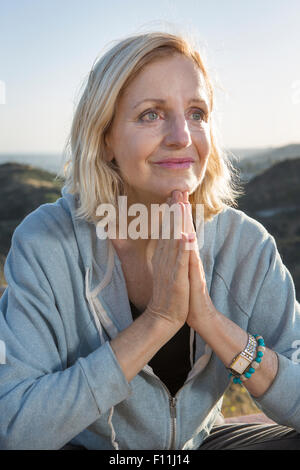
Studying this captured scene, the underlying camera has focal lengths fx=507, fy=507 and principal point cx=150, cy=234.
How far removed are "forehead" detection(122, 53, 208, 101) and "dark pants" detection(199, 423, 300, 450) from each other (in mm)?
1376

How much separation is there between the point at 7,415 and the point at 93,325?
0.45 metres

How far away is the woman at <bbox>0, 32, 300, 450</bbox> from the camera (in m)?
1.66

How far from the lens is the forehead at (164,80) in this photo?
1894 mm

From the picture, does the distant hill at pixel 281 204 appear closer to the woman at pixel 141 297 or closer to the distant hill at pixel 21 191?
the distant hill at pixel 21 191

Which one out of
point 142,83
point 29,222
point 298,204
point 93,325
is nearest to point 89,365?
point 93,325

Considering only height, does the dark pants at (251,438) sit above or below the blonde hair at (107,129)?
below

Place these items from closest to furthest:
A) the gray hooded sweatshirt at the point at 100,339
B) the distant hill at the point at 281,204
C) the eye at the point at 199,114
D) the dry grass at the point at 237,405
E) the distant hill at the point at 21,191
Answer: the gray hooded sweatshirt at the point at 100,339 → the eye at the point at 199,114 → the dry grass at the point at 237,405 → the distant hill at the point at 281,204 → the distant hill at the point at 21,191

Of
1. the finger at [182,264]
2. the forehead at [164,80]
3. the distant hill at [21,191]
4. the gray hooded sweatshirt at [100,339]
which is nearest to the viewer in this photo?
the gray hooded sweatshirt at [100,339]

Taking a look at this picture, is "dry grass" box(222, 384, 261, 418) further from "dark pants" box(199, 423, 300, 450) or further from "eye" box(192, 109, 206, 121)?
"eye" box(192, 109, 206, 121)

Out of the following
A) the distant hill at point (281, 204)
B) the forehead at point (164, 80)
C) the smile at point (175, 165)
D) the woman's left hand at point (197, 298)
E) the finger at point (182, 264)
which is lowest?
the distant hill at point (281, 204)

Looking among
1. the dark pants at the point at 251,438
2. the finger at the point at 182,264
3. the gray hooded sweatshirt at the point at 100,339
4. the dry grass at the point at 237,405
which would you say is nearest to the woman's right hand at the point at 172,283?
the finger at the point at 182,264

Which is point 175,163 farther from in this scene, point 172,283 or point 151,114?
point 172,283

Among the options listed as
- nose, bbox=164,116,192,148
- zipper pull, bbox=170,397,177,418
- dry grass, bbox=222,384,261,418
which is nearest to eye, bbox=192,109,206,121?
nose, bbox=164,116,192,148

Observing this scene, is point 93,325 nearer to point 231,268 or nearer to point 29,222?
point 29,222
